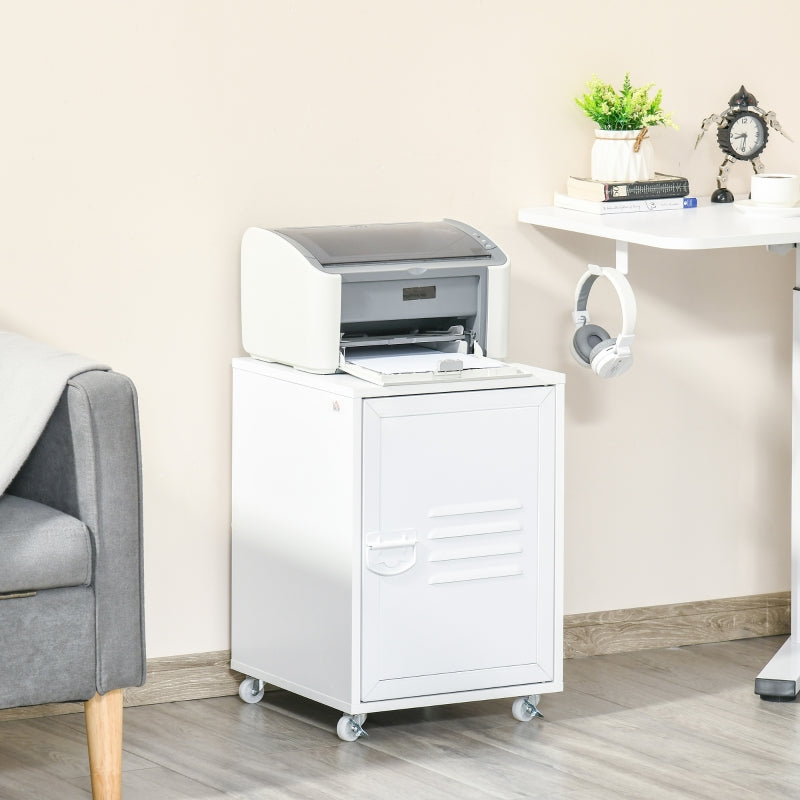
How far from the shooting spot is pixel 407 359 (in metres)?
2.91

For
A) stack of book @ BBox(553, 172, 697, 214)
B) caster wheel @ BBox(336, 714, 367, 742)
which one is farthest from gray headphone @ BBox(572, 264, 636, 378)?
caster wheel @ BBox(336, 714, 367, 742)

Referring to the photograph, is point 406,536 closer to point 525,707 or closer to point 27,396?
point 525,707

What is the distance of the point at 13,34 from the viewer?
285 cm

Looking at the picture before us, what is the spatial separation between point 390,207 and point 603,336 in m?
0.51

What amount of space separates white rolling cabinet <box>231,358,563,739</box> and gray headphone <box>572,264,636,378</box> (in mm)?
201

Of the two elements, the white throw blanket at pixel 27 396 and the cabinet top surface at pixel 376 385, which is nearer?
the white throw blanket at pixel 27 396

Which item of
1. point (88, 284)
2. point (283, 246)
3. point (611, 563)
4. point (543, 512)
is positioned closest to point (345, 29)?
point (283, 246)

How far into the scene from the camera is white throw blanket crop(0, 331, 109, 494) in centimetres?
245

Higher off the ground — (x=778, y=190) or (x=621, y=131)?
(x=621, y=131)

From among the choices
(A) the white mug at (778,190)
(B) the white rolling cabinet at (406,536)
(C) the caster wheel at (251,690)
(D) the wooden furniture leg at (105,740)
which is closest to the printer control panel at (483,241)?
(B) the white rolling cabinet at (406,536)

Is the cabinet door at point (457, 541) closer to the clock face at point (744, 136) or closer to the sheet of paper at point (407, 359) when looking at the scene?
the sheet of paper at point (407, 359)

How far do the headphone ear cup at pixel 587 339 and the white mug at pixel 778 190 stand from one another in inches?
16.5

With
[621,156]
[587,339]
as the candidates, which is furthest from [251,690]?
[621,156]

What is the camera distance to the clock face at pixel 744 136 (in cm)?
338
